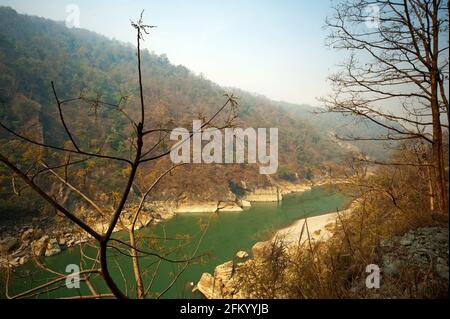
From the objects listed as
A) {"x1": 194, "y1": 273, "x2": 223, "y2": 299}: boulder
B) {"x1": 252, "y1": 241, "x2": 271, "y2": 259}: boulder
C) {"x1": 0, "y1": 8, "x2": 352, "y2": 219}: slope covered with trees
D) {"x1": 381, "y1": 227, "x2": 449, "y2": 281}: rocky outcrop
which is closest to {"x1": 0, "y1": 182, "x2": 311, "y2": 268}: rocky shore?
{"x1": 0, "y1": 8, "x2": 352, "y2": 219}: slope covered with trees

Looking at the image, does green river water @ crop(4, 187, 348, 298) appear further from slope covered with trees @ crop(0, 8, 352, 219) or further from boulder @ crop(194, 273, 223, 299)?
slope covered with trees @ crop(0, 8, 352, 219)

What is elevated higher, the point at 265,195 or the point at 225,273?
the point at 225,273

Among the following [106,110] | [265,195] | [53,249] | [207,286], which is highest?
[106,110]

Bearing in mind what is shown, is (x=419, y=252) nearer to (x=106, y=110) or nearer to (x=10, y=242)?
(x=10, y=242)

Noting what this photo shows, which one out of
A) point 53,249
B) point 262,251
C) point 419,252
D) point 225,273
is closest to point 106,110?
point 53,249

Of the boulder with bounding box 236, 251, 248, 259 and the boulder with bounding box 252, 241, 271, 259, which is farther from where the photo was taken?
the boulder with bounding box 236, 251, 248, 259

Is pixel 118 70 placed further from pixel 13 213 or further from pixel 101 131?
pixel 13 213
